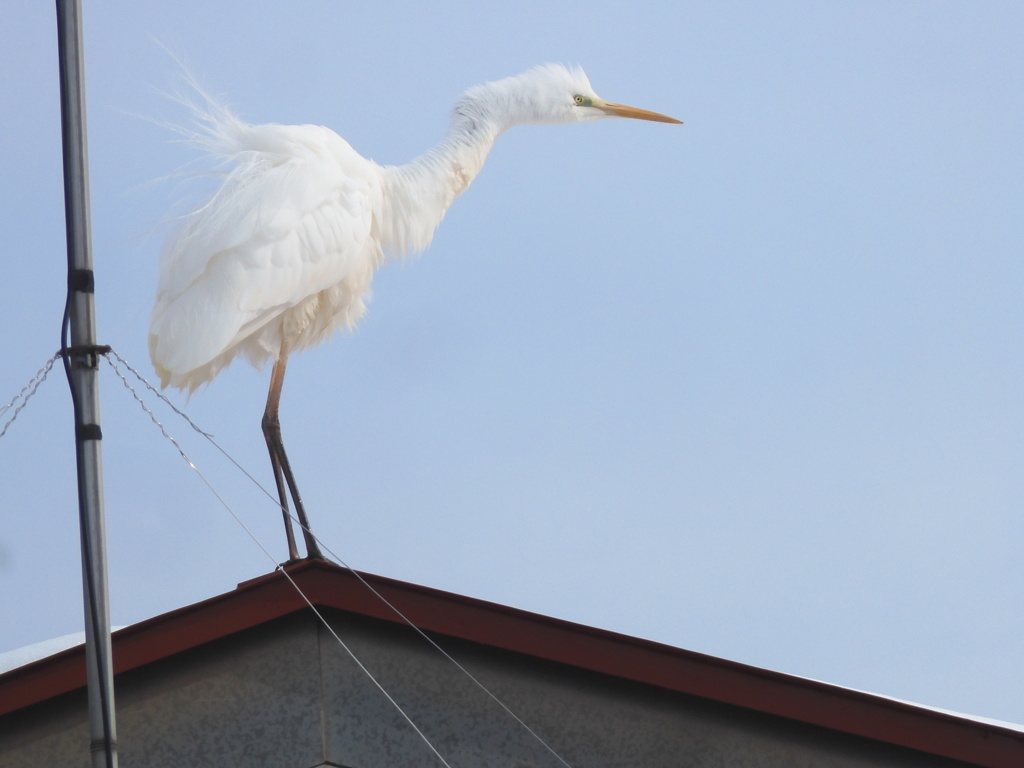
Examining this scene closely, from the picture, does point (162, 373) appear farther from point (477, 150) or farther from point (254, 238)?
point (477, 150)

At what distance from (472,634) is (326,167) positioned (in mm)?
4011

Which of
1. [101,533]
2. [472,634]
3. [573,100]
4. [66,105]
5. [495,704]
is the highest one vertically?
[66,105]

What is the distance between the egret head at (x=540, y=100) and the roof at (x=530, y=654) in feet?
15.7

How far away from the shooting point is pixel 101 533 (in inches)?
163

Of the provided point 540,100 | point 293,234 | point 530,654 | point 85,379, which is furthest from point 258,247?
point 530,654

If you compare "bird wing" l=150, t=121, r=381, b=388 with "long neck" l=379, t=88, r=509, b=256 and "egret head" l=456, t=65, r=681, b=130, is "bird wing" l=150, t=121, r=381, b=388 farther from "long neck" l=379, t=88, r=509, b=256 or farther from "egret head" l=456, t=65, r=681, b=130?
"egret head" l=456, t=65, r=681, b=130

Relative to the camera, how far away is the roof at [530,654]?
4.70 m

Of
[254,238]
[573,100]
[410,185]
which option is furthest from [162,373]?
[573,100]

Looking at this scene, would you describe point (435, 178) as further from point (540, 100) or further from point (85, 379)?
point (85, 379)

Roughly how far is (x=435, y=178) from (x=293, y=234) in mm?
1450

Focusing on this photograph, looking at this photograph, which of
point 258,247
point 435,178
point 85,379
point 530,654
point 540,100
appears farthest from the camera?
point 540,100

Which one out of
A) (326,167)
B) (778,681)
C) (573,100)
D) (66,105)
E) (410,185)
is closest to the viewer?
(66,105)

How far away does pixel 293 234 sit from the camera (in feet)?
24.6

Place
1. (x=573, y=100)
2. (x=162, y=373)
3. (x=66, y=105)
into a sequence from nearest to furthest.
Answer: (x=66, y=105)
(x=162, y=373)
(x=573, y=100)
